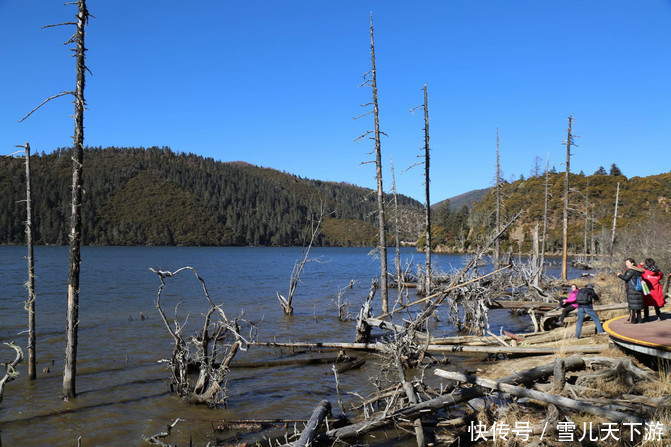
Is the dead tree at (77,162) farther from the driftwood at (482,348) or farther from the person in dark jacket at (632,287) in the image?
the person in dark jacket at (632,287)

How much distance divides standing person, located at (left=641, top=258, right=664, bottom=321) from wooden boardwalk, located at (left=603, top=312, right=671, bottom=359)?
395 mm

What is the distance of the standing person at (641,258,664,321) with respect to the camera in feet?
33.9

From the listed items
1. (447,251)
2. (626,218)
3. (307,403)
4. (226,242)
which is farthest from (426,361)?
(226,242)

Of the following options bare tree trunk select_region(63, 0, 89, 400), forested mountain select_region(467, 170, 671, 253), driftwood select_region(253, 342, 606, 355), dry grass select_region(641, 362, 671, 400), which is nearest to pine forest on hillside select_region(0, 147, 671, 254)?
forested mountain select_region(467, 170, 671, 253)

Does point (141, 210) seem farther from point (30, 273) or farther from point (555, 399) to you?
point (555, 399)

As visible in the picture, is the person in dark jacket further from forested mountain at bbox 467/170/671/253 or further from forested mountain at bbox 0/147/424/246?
forested mountain at bbox 0/147/424/246

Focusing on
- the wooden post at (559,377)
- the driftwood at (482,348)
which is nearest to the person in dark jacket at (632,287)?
the driftwood at (482,348)

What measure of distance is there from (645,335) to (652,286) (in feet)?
8.72

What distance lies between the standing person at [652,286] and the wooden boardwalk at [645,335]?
0.39m

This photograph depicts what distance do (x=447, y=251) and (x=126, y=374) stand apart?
103273 millimetres

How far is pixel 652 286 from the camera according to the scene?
10.4 m

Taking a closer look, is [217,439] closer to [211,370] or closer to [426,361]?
[211,370]

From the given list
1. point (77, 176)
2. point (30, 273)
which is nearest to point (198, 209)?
point (30, 273)

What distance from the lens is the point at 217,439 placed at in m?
7.12
